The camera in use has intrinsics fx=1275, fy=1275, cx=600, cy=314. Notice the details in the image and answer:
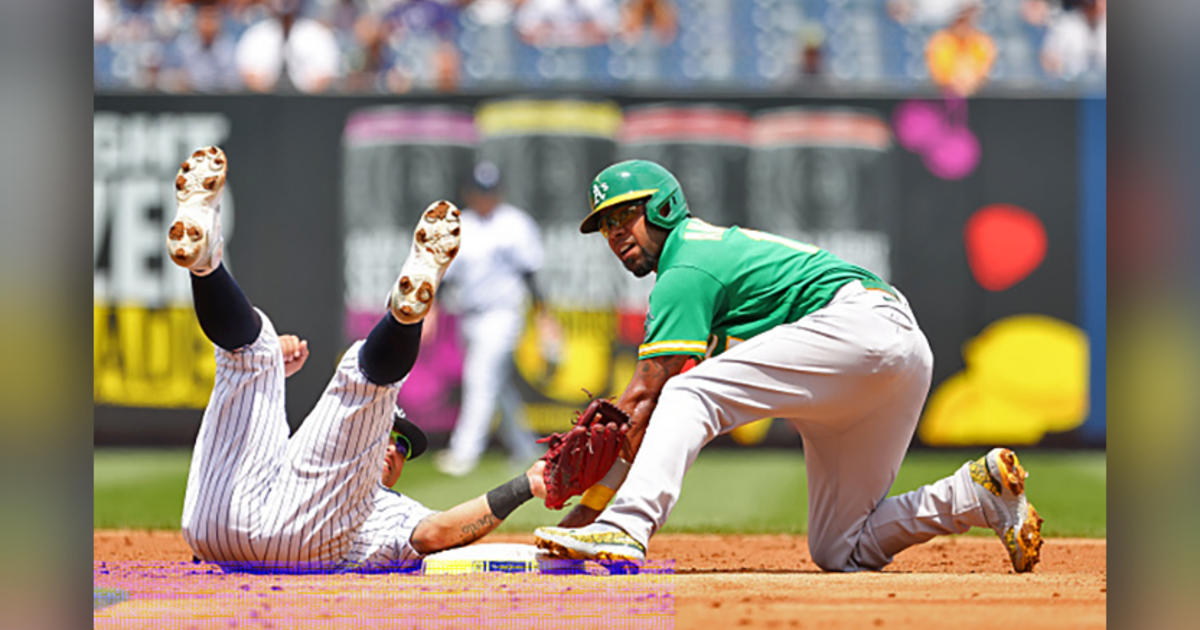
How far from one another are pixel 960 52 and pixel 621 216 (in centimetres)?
945

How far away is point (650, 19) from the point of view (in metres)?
13.1

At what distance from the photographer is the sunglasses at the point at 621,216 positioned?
4.24m

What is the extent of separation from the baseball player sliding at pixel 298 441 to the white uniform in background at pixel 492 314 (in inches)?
241

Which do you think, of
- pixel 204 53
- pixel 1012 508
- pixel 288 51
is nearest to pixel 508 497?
pixel 1012 508

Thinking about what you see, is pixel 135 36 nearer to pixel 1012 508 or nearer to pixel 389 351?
pixel 389 351

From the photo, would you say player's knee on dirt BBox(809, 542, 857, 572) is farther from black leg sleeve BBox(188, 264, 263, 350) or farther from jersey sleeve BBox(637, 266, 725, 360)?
black leg sleeve BBox(188, 264, 263, 350)

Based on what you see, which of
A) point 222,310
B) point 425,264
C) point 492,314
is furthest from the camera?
point 492,314

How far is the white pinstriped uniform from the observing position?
381 cm

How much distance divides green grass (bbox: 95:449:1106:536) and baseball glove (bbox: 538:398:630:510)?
3.03 m

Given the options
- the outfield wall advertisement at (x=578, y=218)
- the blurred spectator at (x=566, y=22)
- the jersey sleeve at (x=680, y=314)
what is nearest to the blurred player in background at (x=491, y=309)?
the outfield wall advertisement at (x=578, y=218)

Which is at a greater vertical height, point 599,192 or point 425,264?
point 599,192

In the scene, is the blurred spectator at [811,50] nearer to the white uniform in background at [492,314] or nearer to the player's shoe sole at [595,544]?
the white uniform in background at [492,314]
